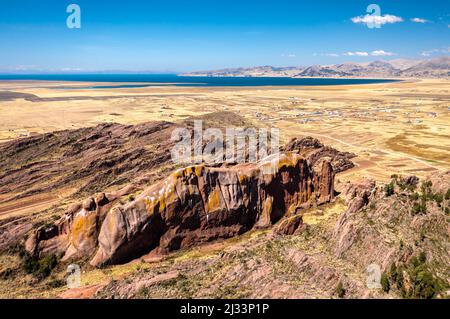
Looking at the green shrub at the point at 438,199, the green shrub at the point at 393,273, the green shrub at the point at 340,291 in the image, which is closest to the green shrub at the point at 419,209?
the green shrub at the point at 438,199

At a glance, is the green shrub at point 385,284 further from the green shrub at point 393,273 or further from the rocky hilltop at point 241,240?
the green shrub at point 393,273

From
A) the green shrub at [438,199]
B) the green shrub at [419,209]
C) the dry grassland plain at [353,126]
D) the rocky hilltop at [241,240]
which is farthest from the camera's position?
the dry grassland plain at [353,126]

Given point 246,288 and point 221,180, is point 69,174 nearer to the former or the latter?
point 221,180

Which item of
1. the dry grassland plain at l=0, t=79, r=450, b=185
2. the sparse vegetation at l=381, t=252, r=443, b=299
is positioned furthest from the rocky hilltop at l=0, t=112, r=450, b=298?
the dry grassland plain at l=0, t=79, r=450, b=185

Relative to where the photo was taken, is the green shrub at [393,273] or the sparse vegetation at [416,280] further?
the green shrub at [393,273]

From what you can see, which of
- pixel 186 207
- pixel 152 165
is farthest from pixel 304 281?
pixel 152 165

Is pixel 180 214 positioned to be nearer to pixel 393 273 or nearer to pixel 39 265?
pixel 39 265

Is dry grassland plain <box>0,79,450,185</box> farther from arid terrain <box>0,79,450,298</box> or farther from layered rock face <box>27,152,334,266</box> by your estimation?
layered rock face <box>27,152,334,266</box>

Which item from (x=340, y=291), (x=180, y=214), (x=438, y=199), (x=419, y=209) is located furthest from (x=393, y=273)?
(x=180, y=214)
